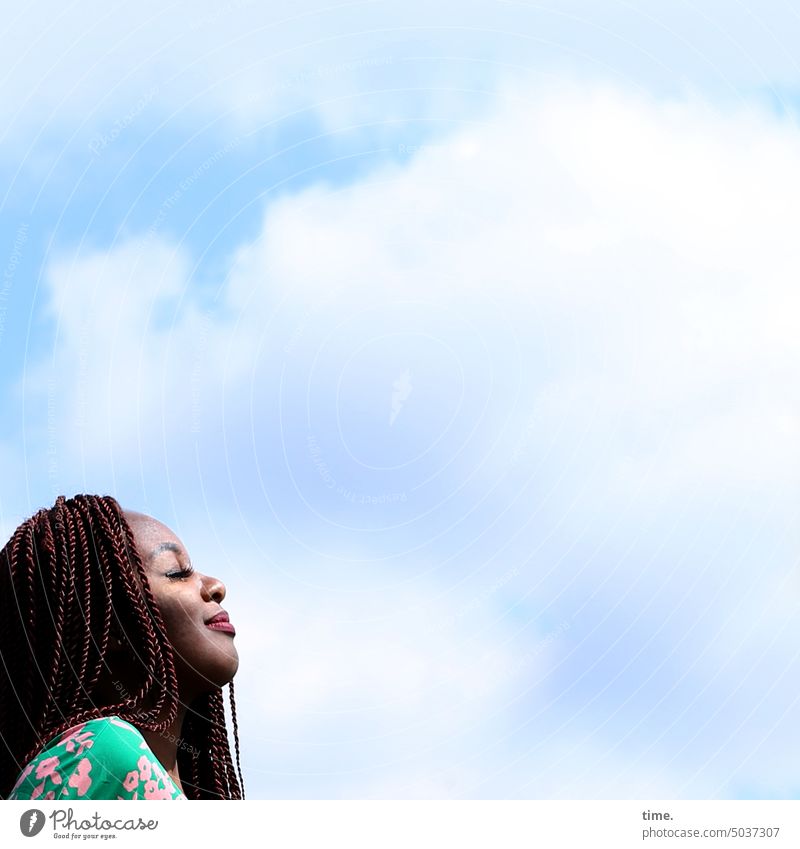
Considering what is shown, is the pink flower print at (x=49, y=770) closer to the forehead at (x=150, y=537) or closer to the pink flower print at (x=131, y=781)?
the pink flower print at (x=131, y=781)

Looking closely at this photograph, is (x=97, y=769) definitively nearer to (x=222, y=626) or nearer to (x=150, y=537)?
(x=222, y=626)

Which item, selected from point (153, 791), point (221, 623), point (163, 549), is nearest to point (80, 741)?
point (153, 791)

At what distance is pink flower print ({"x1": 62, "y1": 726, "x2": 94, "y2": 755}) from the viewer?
8414 mm

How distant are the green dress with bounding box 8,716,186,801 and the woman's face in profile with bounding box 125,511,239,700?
2.76 ft

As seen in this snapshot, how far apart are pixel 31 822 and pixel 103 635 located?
1.37 metres

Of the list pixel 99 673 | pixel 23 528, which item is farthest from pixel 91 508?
pixel 99 673

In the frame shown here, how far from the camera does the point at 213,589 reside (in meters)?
9.72

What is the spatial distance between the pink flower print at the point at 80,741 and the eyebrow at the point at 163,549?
1497 millimetres

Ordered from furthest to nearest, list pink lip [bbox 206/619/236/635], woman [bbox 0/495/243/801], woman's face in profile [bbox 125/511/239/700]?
pink lip [bbox 206/619/236/635], woman's face in profile [bbox 125/511/239/700], woman [bbox 0/495/243/801]

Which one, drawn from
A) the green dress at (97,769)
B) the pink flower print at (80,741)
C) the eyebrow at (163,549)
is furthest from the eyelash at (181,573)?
the pink flower print at (80,741)

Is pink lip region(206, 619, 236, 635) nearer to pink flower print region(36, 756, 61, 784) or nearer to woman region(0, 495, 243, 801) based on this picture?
woman region(0, 495, 243, 801)

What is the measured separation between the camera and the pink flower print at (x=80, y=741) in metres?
8.41

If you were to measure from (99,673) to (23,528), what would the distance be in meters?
1.25

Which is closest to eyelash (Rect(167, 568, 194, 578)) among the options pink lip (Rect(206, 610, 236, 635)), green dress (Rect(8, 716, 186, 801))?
pink lip (Rect(206, 610, 236, 635))
